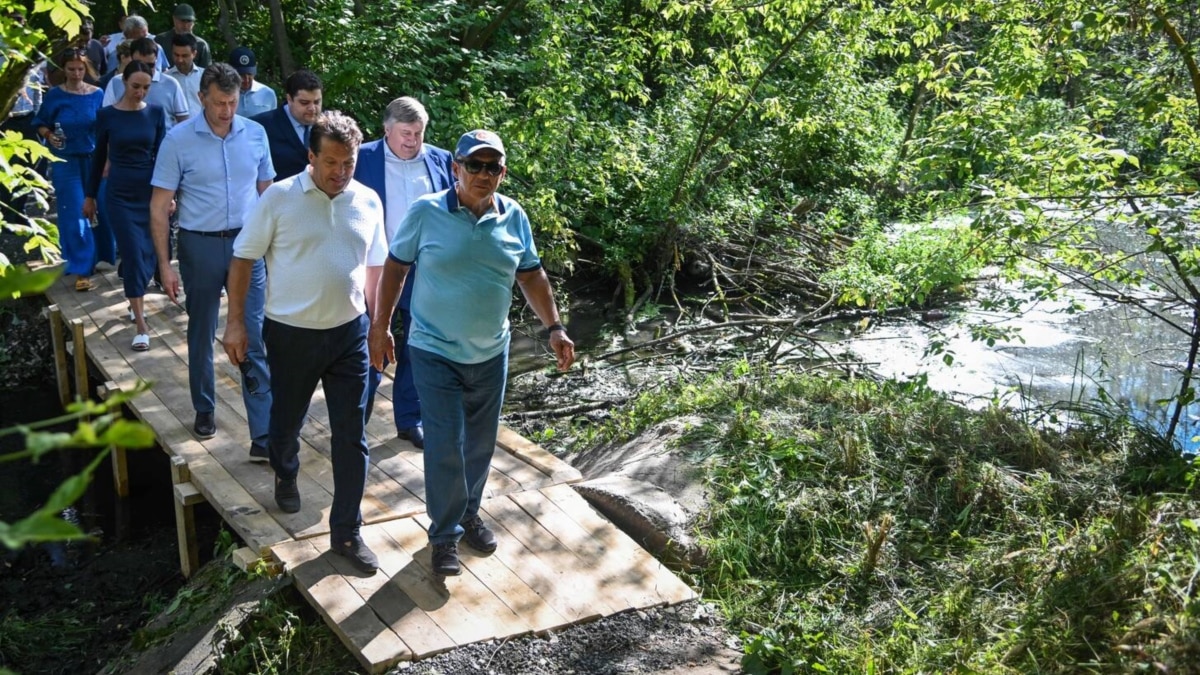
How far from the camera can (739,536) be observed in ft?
18.1

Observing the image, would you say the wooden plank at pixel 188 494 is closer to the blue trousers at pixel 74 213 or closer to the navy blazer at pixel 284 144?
the navy blazer at pixel 284 144

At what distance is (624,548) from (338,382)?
152cm

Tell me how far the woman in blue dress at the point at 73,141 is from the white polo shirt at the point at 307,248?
180 inches

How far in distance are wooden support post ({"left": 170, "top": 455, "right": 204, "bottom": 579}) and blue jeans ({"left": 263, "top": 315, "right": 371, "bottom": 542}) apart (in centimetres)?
133

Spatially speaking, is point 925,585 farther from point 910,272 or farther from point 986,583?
point 910,272

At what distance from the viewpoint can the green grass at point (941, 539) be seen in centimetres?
436

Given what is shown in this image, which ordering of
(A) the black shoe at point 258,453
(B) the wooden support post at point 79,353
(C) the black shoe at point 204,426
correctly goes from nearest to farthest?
(A) the black shoe at point 258,453
(C) the black shoe at point 204,426
(B) the wooden support post at point 79,353

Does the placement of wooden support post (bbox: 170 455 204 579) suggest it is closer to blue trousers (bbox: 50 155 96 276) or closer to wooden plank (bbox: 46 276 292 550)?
wooden plank (bbox: 46 276 292 550)

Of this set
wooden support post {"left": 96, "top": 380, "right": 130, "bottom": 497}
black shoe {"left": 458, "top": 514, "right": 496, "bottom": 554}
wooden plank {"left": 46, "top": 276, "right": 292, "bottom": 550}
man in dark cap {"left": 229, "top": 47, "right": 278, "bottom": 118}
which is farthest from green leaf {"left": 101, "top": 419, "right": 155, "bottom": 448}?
man in dark cap {"left": 229, "top": 47, "right": 278, "bottom": 118}

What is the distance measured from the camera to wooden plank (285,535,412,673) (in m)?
4.44

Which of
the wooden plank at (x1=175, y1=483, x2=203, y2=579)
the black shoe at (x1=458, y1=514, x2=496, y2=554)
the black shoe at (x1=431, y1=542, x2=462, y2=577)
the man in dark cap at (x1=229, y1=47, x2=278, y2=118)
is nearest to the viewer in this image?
the black shoe at (x1=431, y1=542, x2=462, y2=577)

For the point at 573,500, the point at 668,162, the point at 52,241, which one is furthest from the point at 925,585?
the point at 668,162

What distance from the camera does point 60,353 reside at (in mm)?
9164

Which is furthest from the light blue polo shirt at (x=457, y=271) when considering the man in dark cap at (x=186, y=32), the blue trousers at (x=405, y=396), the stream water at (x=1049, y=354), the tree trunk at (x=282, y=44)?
the tree trunk at (x=282, y=44)
